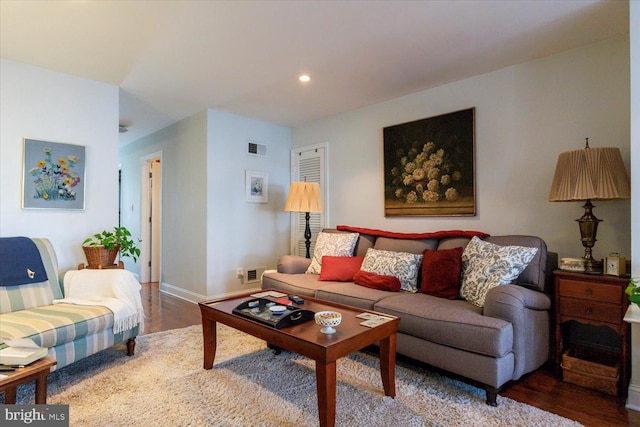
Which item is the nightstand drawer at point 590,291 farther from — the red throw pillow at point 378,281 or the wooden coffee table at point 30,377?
the wooden coffee table at point 30,377

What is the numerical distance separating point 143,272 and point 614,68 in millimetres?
6251

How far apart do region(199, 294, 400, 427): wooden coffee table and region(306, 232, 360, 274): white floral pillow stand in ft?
3.74

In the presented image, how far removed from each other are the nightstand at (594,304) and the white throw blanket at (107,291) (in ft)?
9.73

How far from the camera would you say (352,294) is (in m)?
2.74

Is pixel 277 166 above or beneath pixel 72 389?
above

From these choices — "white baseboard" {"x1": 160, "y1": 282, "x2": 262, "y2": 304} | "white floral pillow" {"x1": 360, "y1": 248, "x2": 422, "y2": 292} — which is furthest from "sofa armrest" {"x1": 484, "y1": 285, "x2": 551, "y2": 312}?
"white baseboard" {"x1": 160, "y1": 282, "x2": 262, "y2": 304}

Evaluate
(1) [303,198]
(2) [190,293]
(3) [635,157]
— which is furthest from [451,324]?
(2) [190,293]

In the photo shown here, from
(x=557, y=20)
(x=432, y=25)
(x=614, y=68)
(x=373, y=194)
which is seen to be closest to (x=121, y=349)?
(x=373, y=194)

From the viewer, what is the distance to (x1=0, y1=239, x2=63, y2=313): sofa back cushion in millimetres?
2354

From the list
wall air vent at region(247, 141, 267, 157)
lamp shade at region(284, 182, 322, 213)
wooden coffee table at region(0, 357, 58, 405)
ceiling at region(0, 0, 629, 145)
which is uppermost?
ceiling at region(0, 0, 629, 145)

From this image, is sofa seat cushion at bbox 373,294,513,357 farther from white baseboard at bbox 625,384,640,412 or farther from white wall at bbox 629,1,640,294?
white wall at bbox 629,1,640,294

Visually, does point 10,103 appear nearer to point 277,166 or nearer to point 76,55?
point 76,55

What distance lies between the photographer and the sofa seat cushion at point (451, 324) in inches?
76.3

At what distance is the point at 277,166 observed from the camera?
16.2ft
